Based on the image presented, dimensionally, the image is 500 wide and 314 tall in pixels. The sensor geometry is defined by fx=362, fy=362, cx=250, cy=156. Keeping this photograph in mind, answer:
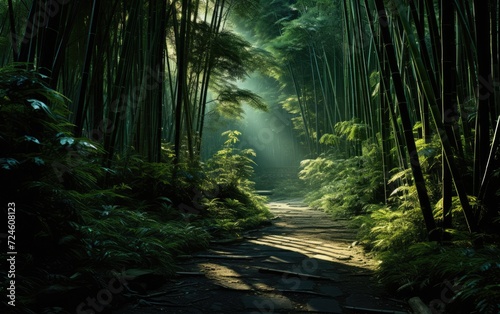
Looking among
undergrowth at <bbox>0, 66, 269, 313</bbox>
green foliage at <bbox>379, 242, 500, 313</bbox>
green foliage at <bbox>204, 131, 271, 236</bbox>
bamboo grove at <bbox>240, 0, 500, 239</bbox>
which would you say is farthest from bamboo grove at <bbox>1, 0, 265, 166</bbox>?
green foliage at <bbox>379, 242, 500, 313</bbox>

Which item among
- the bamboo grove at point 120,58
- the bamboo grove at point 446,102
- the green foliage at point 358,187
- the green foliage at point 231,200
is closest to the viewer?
the bamboo grove at point 446,102

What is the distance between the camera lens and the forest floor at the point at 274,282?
6.07 feet

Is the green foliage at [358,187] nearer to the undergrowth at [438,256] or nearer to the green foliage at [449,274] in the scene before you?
the undergrowth at [438,256]

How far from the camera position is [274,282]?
2271 mm

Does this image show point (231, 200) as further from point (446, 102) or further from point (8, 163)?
point (8, 163)

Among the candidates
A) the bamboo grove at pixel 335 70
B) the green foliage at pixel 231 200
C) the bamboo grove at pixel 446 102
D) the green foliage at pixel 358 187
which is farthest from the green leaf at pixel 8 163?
the green foliage at pixel 358 187

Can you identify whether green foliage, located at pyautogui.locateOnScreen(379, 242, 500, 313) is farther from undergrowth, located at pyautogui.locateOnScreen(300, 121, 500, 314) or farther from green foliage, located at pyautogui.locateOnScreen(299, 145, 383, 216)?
green foliage, located at pyautogui.locateOnScreen(299, 145, 383, 216)

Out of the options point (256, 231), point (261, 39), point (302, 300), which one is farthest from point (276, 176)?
point (302, 300)

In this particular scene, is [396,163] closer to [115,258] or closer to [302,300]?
[302,300]

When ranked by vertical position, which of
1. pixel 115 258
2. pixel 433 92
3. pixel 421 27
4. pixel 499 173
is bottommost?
pixel 115 258

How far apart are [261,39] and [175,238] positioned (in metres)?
10.2

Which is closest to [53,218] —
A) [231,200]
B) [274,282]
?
[274,282]

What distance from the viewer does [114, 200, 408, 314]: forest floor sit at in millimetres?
1849

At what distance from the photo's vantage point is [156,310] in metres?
1.78
